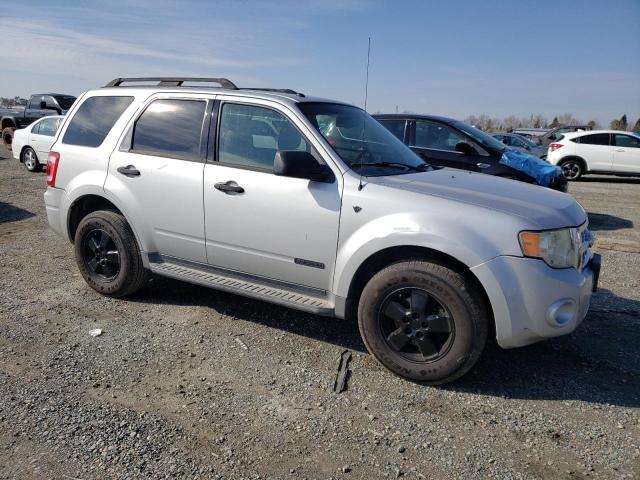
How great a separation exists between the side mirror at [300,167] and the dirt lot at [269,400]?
1.32m

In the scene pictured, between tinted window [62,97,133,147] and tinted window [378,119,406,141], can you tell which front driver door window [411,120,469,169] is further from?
tinted window [62,97,133,147]

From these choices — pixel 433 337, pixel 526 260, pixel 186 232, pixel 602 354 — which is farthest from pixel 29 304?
pixel 602 354

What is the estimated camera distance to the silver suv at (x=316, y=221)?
10.7ft

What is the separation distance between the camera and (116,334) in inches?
164

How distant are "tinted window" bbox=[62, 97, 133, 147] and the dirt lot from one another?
4.76ft

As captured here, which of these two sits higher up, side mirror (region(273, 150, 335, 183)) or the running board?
side mirror (region(273, 150, 335, 183))

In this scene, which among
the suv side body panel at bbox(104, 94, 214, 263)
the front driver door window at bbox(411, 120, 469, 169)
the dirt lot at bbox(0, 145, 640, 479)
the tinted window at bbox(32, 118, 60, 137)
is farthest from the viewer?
the tinted window at bbox(32, 118, 60, 137)

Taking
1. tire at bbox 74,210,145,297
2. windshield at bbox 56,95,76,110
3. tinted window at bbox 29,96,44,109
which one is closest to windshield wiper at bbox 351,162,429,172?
tire at bbox 74,210,145,297

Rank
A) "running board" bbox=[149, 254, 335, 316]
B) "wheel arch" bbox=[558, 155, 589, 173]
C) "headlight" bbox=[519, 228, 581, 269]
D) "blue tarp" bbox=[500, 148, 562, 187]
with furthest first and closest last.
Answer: "wheel arch" bbox=[558, 155, 589, 173], "blue tarp" bbox=[500, 148, 562, 187], "running board" bbox=[149, 254, 335, 316], "headlight" bbox=[519, 228, 581, 269]

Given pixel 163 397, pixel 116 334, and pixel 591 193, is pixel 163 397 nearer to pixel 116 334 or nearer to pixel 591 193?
pixel 116 334

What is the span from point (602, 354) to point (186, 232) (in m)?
3.37

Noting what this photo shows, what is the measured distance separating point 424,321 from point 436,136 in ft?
18.4

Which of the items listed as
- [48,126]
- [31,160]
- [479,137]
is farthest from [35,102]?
[479,137]

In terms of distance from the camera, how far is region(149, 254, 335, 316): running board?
150 inches
